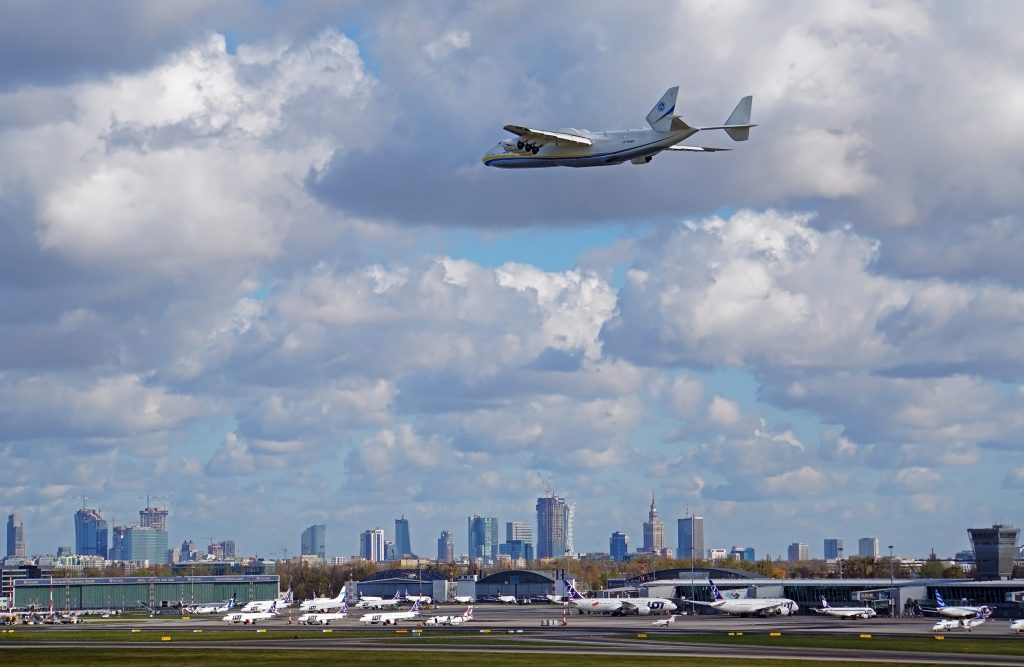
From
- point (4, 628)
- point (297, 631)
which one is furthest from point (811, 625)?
point (4, 628)

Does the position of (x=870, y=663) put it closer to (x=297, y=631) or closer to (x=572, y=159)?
(x=572, y=159)

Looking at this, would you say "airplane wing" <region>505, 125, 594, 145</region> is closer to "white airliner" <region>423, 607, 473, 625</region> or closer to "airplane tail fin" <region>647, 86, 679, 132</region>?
"airplane tail fin" <region>647, 86, 679, 132</region>

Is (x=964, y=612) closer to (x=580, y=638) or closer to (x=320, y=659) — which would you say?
(x=580, y=638)

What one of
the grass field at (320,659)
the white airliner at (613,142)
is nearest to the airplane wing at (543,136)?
the white airliner at (613,142)

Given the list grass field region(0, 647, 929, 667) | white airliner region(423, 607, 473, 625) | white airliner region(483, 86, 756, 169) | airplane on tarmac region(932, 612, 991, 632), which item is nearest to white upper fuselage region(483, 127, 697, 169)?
white airliner region(483, 86, 756, 169)

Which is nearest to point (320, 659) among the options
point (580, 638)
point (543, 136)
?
point (580, 638)

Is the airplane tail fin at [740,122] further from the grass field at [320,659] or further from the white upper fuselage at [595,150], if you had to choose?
the grass field at [320,659]
